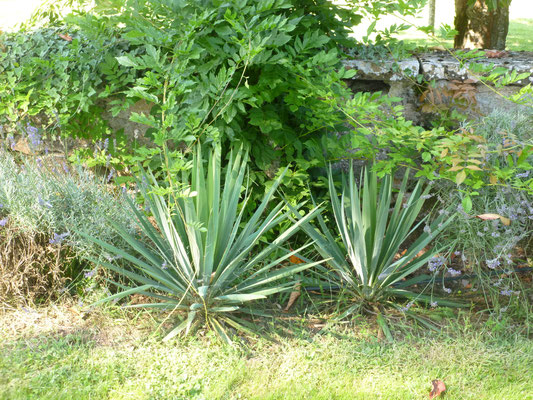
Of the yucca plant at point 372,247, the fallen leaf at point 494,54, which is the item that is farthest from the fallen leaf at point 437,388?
the fallen leaf at point 494,54

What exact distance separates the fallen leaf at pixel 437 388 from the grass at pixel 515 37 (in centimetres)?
621

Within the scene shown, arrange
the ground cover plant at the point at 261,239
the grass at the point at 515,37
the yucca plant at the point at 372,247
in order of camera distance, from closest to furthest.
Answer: the ground cover plant at the point at 261,239, the yucca plant at the point at 372,247, the grass at the point at 515,37

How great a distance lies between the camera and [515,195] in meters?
3.14

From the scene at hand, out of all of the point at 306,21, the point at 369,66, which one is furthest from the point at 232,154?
the point at 369,66

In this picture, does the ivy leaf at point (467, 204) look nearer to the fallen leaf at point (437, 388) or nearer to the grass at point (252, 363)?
the grass at point (252, 363)

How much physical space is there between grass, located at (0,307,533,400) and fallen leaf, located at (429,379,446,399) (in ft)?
0.13

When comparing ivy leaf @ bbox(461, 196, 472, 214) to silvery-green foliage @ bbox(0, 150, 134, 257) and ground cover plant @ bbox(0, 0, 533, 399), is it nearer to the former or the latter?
ground cover plant @ bbox(0, 0, 533, 399)

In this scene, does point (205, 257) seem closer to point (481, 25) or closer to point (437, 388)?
point (437, 388)

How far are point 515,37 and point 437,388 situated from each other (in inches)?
366

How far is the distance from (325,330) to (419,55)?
2319mm

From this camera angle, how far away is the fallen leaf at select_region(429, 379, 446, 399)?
99.8 inches

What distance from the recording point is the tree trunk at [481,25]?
5.79 m

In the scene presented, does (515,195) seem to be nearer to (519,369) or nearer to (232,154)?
(519,369)

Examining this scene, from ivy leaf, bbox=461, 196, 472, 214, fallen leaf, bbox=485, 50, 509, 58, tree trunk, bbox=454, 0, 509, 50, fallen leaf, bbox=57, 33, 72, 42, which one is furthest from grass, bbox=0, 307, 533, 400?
tree trunk, bbox=454, 0, 509, 50
